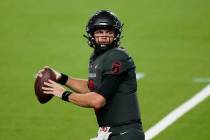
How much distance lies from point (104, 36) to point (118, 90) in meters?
0.64

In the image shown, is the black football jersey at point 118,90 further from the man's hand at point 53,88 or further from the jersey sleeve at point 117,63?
the man's hand at point 53,88

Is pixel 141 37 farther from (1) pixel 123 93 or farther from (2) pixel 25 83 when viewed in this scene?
(1) pixel 123 93

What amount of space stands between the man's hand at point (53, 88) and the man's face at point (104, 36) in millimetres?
675

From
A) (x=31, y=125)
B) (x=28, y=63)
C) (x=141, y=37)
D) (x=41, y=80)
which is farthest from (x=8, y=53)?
(x=41, y=80)

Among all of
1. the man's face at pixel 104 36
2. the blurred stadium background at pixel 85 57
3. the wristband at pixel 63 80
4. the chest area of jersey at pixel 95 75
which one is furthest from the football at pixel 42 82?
the blurred stadium background at pixel 85 57

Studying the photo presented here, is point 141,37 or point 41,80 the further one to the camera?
Answer: point 141,37

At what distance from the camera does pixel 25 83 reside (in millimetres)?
14352

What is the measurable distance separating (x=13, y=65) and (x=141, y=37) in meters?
3.47

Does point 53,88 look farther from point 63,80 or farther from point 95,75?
point 63,80

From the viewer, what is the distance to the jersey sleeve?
8242 mm

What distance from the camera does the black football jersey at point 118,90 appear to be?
833cm

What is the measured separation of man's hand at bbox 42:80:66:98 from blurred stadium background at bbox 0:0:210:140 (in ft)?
9.85

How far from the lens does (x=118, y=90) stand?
835cm

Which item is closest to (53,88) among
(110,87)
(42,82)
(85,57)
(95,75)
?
(42,82)
